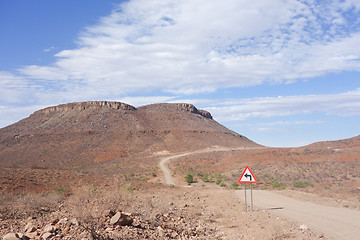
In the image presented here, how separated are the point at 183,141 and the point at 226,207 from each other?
238ft

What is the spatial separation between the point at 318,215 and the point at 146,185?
41.9ft

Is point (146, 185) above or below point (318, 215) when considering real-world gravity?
above

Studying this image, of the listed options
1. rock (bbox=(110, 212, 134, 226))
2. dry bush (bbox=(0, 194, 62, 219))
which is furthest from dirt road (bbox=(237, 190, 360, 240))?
dry bush (bbox=(0, 194, 62, 219))

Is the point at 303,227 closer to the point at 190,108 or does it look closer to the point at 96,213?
the point at 96,213

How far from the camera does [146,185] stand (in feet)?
71.2

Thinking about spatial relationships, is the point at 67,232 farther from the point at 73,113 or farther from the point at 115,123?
the point at 73,113

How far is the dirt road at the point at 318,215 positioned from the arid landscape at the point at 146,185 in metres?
0.23

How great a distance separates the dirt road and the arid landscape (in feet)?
0.77

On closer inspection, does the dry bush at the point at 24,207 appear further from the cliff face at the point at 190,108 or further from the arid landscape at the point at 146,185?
the cliff face at the point at 190,108

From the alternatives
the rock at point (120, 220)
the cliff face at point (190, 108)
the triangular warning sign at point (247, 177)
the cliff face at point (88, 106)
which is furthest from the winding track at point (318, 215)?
the cliff face at point (190, 108)

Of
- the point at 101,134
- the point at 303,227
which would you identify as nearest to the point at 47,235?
the point at 303,227

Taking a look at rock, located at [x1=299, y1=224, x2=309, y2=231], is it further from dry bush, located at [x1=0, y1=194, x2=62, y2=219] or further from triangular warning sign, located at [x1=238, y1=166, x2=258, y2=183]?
dry bush, located at [x1=0, y1=194, x2=62, y2=219]

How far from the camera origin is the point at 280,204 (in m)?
14.3

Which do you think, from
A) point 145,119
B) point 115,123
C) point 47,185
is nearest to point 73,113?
point 115,123
